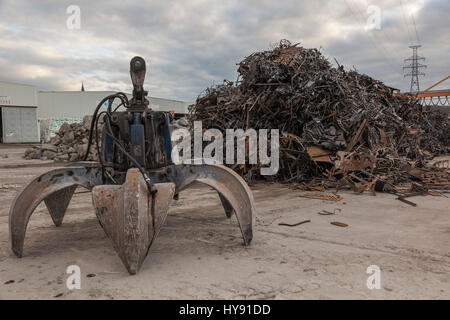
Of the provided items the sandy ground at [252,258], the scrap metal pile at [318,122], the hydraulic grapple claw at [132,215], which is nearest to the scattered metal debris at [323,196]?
the scrap metal pile at [318,122]

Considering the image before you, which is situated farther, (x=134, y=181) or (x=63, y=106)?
(x=63, y=106)

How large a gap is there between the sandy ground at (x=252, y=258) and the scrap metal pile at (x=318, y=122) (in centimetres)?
232

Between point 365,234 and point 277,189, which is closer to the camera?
point 365,234

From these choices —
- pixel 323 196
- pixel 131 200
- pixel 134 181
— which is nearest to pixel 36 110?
pixel 323 196

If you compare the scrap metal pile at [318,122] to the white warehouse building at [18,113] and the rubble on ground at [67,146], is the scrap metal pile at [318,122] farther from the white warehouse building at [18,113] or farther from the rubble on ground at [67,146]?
the white warehouse building at [18,113]

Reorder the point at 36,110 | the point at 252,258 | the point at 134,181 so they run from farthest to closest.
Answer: the point at 36,110 < the point at 252,258 < the point at 134,181

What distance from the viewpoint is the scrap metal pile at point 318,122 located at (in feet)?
25.4

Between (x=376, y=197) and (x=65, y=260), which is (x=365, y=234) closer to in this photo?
(x=376, y=197)

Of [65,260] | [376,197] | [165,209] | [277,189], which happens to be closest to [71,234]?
[65,260]

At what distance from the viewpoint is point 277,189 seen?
7594 mm

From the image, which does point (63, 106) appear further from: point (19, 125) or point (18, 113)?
point (19, 125)

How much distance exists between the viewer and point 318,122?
863 cm

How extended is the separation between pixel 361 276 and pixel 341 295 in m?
0.43

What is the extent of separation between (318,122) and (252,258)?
19.8ft
